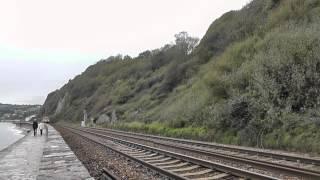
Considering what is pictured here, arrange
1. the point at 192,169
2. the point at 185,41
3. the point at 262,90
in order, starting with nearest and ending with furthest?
the point at 192,169 < the point at 262,90 < the point at 185,41

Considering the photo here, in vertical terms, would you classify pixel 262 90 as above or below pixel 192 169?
above

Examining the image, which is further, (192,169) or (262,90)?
(262,90)

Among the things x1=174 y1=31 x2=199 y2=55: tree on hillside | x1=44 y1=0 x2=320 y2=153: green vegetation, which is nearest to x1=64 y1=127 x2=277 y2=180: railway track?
x1=44 y1=0 x2=320 y2=153: green vegetation

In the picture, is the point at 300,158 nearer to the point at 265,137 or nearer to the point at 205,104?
the point at 265,137

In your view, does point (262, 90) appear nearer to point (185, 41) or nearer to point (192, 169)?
point (192, 169)

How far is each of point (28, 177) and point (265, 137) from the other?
11995 millimetres

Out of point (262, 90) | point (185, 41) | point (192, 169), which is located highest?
point (185, 41)

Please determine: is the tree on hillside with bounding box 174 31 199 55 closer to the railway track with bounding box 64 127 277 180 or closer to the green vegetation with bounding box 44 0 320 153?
the green vegetation with bounding box 44 0 320 153

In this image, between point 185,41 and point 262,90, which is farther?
point 185,41

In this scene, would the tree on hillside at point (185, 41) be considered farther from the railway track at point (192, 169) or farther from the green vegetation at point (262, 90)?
the railway track at point (192, 169)

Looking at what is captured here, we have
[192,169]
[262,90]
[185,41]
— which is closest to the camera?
[192,169]

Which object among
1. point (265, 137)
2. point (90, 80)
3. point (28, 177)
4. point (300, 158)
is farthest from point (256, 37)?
point (90, 80)

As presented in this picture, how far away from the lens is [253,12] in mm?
52438

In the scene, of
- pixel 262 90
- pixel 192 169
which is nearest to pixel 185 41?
pixel 262 90
